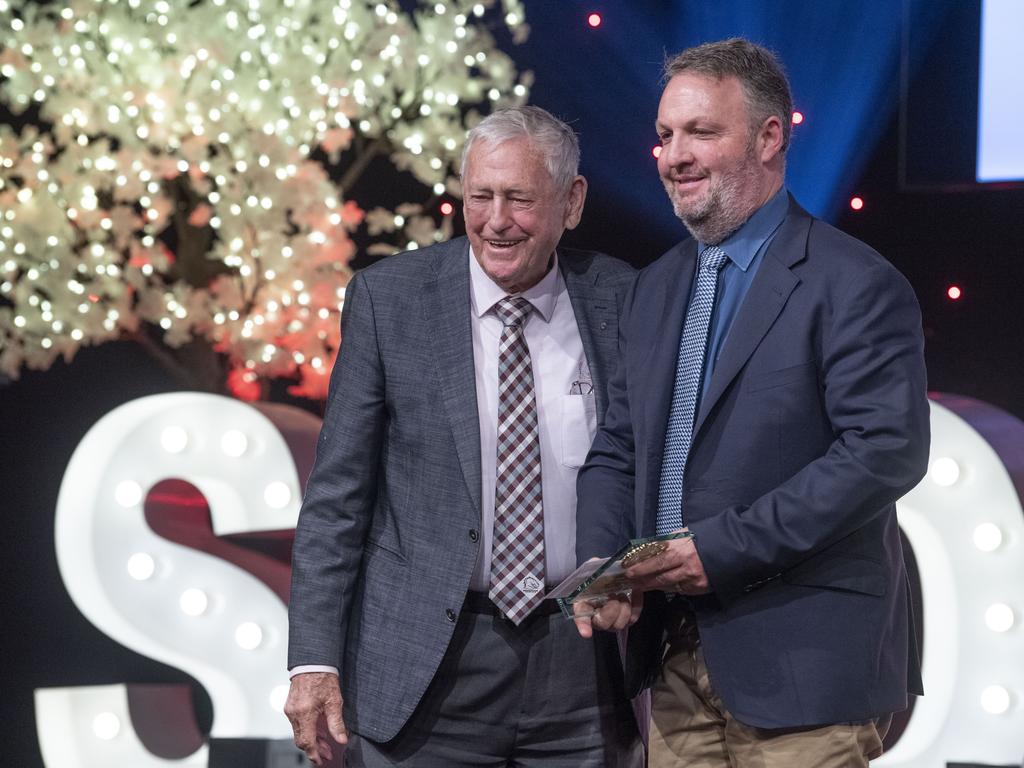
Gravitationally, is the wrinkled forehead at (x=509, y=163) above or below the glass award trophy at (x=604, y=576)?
above

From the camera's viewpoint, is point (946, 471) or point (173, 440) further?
point (173, 440)

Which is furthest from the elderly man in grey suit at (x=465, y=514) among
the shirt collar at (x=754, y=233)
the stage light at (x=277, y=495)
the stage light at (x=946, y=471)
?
the stage light at (x=946, y=471)

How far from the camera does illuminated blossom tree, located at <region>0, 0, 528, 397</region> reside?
13.6 ft

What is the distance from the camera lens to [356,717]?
2.18 m

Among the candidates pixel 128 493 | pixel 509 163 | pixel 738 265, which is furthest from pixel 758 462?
pixel 128 493

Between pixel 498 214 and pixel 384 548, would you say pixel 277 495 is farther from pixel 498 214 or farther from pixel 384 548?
pixel 498 214

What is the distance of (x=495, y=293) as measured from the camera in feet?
7.43

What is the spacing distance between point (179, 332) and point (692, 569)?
2737mm

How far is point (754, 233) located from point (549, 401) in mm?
471

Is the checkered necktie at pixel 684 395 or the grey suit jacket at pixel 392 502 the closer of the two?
the checkered necktie at pixel 684 395

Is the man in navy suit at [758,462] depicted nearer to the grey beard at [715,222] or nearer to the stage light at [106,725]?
the grey beard at [715,222]

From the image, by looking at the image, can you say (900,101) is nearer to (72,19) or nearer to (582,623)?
(582,623)

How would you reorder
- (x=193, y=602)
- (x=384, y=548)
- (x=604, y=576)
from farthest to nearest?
(x=193, y=602), (x=384, y=548), (x=604, y=576)

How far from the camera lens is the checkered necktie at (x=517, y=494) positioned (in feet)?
6.98
